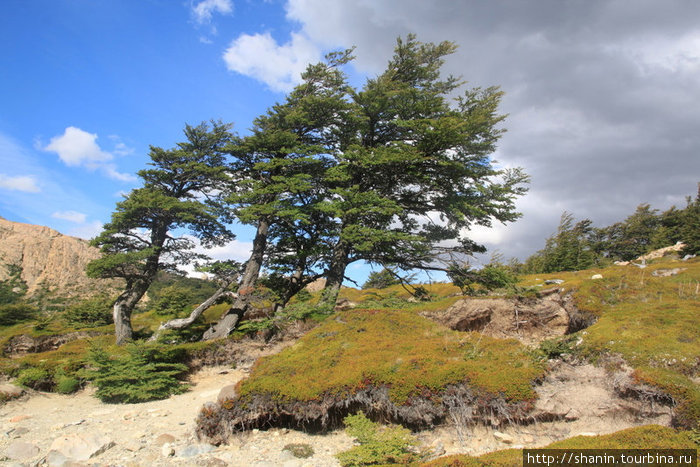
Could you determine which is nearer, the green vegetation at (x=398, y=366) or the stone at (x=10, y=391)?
the green vegetation at (x=398, y=366)

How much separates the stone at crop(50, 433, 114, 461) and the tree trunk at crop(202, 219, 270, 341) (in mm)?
7889

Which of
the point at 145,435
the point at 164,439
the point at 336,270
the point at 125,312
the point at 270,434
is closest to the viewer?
the point at 164,439

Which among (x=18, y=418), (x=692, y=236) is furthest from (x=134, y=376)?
(x=692, y=236)

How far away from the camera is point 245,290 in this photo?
53.5ft

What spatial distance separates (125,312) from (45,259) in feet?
195

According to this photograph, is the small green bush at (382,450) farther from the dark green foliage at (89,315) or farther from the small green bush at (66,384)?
the dark green foliage at (89,315)

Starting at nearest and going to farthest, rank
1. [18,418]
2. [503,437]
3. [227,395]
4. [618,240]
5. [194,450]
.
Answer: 1. [503,437]
2. [194,450]
3. [227,395]
4. [18,418]
5. [618,240]

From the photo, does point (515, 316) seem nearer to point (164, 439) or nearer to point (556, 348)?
point (556, 348)

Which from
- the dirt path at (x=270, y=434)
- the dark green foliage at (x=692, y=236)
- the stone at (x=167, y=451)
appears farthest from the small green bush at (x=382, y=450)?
the dark green foliage at (x=692, y=236)

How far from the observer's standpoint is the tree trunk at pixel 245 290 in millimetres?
15867

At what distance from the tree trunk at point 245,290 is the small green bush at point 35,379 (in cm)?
546

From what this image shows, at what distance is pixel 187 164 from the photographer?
66.5 ft

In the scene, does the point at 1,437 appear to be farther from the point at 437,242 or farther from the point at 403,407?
the point at 437,242

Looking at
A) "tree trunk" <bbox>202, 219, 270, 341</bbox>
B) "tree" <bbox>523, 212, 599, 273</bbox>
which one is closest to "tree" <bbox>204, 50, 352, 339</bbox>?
"tree trunk" <bbox>202, 219, 270, 341</bbox>
